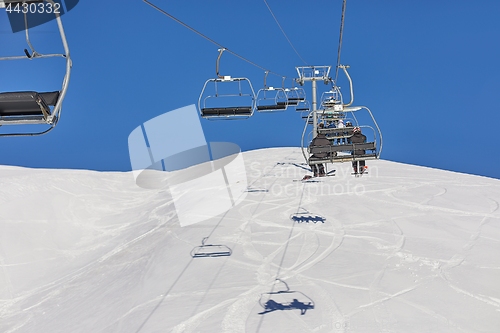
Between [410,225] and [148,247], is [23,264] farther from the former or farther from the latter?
[410,225]

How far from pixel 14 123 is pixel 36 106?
32 centimetres

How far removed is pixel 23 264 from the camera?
13930 mm

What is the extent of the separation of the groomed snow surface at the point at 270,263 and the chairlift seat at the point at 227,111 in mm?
4049

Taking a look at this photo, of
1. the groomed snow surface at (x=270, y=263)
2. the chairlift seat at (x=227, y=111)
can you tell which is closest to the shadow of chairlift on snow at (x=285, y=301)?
the groomed snow surface at (x=270, y=263)

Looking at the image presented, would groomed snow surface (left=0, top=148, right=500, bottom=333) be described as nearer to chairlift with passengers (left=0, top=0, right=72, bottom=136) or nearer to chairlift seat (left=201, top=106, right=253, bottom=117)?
chairlift seat (left=201, top=106, right=253, bottom=117)

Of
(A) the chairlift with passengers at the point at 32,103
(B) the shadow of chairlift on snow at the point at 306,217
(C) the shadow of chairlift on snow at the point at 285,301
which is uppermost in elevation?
(A) the chairlift with passengers at the point at 32,103

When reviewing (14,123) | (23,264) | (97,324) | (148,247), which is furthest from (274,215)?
(14,123)

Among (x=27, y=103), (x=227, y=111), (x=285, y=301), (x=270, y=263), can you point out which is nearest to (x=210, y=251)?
(x=270, y=263)

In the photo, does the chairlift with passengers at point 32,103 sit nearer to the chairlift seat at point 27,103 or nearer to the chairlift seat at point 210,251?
the chairlift seat at point 27,103

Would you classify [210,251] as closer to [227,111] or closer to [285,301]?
[285,301]

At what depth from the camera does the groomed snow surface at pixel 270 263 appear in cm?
723

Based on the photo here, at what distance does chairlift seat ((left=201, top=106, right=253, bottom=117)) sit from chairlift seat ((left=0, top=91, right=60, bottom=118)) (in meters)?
4.77

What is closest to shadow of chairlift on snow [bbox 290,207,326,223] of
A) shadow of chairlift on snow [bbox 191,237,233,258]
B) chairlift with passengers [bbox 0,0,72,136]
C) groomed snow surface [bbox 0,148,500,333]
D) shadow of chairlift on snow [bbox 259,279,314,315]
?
groomed snow surface [bbox 0,148,500,333]

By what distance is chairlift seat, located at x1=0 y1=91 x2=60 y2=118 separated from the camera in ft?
11.2
